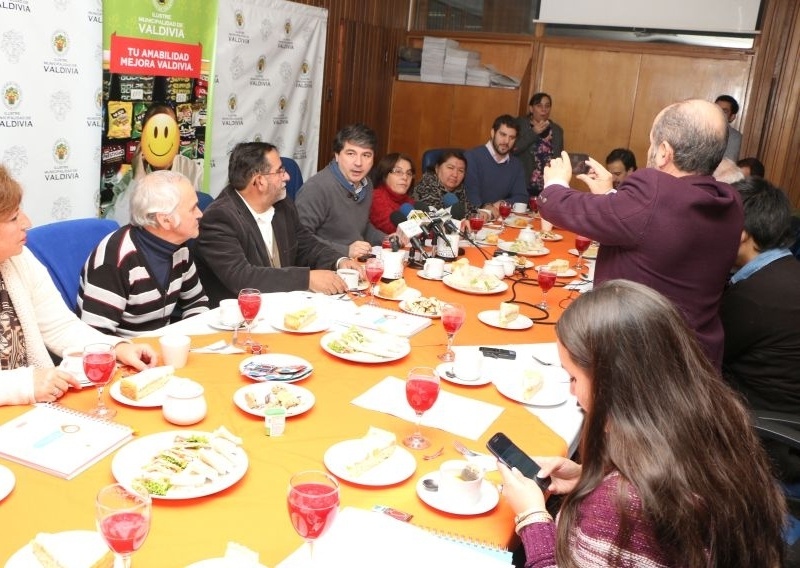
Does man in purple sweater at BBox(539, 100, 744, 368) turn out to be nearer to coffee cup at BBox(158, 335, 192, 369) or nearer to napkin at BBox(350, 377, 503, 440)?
napkin at BBox(350, 377, 503, 440)

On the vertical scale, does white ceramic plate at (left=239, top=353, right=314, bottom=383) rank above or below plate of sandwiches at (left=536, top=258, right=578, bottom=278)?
below

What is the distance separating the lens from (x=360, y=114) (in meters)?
6.80

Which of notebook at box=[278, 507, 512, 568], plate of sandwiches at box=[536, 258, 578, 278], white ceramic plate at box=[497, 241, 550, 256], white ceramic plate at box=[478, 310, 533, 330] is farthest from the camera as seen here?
white ceramic plate at box=[497, 241, 550, 256]

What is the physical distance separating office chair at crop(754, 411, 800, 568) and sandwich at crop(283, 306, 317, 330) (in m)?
1.40

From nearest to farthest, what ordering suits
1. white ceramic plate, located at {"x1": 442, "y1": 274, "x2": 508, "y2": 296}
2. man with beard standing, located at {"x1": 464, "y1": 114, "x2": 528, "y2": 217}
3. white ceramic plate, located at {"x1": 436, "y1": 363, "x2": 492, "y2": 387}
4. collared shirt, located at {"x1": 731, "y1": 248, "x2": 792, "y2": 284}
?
white ceramic plate, located at {"x1": 436, "y1": 363, "x2": 492, "y2": 387}, collared shirt, located at {"x1": 731, "y1": 248, "x2": 792, "y2": 284}, white ceramic plate, located at {"x1": 442, "y1": 274, "x2": 508, "y2": 296}, man with beard standing, located at {"x1": 464, "y1": 114, "x2": 528, "y2": 217}

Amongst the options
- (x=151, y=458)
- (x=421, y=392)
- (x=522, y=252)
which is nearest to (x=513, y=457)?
(x=421, y=392)

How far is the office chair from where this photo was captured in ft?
6.09

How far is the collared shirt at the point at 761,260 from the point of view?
8.84 ft

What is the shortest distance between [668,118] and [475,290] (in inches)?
38.9

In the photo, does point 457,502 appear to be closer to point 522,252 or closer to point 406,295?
point 406,295

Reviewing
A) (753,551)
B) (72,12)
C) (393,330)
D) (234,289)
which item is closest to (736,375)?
(393,330)

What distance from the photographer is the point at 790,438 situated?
6.32ft

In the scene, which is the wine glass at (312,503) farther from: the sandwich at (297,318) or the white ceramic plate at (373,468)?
the sandwich at (297,318)

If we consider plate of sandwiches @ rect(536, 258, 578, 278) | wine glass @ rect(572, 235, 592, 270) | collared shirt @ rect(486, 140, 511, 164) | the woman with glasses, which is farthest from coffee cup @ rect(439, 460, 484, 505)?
collared shirt @ rect(486, 140, 511, 164)
